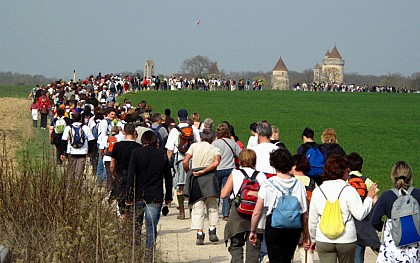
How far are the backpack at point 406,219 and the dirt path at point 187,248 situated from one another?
11.0 feet

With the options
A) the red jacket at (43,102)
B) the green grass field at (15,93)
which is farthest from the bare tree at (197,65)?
the red jacket at (43,102)

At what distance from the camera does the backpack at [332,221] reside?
27.1 ft

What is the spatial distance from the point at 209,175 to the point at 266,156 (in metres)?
1.15

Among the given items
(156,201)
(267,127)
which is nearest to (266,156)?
(267,127)

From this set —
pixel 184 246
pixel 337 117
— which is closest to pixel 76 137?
pixel 184 246

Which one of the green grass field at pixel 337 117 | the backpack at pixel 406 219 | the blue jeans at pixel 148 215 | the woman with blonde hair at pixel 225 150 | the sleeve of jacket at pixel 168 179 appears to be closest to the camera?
the backpack at pixel 406 219

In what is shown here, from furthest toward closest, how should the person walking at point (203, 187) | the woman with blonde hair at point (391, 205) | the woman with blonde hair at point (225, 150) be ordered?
the woman with blonde hair at point (225, 150) → the person walking at point (203, 187) → the woman with blonde hair at point (391, 205)

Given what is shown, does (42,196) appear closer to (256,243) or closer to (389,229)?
(256,243)

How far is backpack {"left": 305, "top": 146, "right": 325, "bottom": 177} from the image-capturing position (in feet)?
40.4

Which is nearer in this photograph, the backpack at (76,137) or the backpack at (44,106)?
the backpack at (76,137)

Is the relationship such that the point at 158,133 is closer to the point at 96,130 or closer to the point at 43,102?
the point at 96,130

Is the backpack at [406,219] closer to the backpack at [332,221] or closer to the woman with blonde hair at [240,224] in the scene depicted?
the backpack at [332,221]

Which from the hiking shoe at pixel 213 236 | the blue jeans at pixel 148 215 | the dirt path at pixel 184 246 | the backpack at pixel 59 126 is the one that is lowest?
the dirt path at pixel 184 246

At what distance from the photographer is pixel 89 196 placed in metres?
9.78
